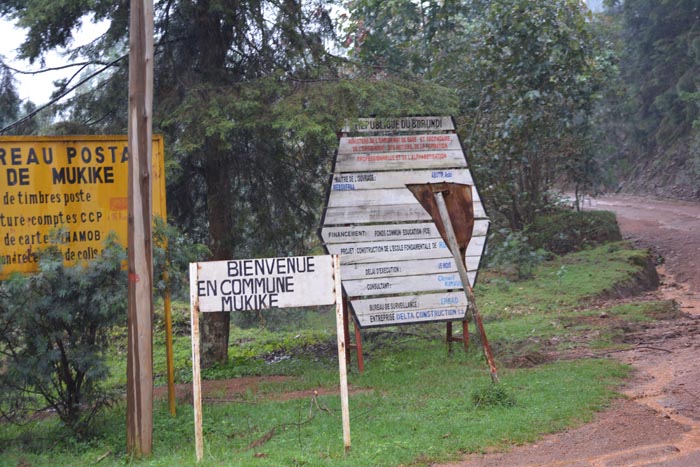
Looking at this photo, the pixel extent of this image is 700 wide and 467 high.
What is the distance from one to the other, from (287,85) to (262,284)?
446 centimetres

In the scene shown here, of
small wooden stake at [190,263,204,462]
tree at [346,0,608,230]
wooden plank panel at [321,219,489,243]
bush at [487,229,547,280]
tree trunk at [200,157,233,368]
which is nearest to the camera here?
small wooden stake at [190,263,204,462]

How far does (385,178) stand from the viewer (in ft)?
32.7

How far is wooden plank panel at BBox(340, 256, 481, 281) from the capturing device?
32.6 feet

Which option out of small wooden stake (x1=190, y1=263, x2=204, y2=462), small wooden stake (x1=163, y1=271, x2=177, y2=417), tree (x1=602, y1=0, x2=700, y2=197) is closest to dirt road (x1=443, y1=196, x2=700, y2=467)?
small wooden stake (x1=190, y1=263, x2=204, y2=462)

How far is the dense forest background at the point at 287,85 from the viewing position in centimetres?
1001

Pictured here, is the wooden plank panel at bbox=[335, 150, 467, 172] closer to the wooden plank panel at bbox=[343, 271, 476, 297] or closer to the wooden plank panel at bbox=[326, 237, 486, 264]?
the wooden plank panel at bbox=[326, 237, 486, 264]

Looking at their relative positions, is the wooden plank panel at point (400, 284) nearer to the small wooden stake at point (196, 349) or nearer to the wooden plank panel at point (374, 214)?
the wooden plank panel at point (374, 214)

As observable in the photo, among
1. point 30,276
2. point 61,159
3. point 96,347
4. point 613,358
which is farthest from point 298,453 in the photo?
point 613,358

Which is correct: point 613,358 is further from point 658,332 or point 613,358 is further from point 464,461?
point 464,461

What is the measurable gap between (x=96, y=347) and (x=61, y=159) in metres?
2.00

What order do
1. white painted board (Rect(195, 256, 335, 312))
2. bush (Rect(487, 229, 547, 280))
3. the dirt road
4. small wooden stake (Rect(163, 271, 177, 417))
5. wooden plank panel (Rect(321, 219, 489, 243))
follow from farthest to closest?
bush (Rect(487, 229, 547, 280)) < wooden plank panel (Rect(321, 219, 489, 243)) < small wooden stake (Rect(163, 271, 177, 417)) < white painted board (Rect(195, 256, 335, 312)) < the dirt road

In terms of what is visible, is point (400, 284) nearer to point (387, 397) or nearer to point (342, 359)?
point (387, 397)

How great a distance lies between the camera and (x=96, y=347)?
307 inches

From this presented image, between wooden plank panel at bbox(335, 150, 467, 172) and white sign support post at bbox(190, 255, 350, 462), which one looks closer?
white sign support post at bbox(190, 255, 350, 462)
